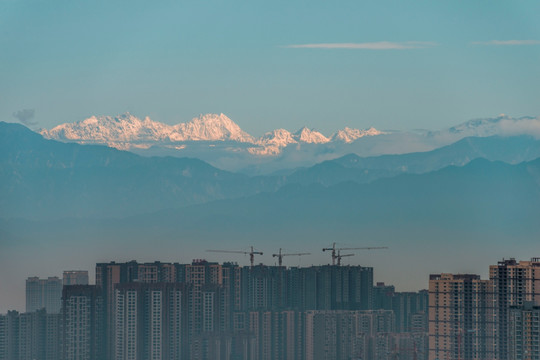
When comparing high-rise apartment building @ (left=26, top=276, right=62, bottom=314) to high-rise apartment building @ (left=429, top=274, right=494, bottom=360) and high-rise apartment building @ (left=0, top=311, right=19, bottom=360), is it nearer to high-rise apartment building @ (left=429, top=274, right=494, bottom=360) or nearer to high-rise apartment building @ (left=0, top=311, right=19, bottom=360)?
high-rise apartment building @ (left=0, top=311, right=19, bottom=360)

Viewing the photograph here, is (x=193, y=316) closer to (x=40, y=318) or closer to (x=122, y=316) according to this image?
(x=122, y=316)

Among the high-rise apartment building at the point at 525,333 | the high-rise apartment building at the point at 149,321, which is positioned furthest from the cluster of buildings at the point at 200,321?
the high-rise apartment building at the point at 525,333

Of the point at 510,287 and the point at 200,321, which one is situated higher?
the point at 510,287

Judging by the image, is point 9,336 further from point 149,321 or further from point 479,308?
point 479,308

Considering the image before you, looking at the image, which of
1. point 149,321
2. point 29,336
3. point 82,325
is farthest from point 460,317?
point 29,336

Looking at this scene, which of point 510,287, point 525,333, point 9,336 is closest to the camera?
point 525,333

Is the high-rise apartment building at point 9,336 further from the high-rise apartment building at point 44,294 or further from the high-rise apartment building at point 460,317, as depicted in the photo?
the high-rise apartment building at point 460,317
